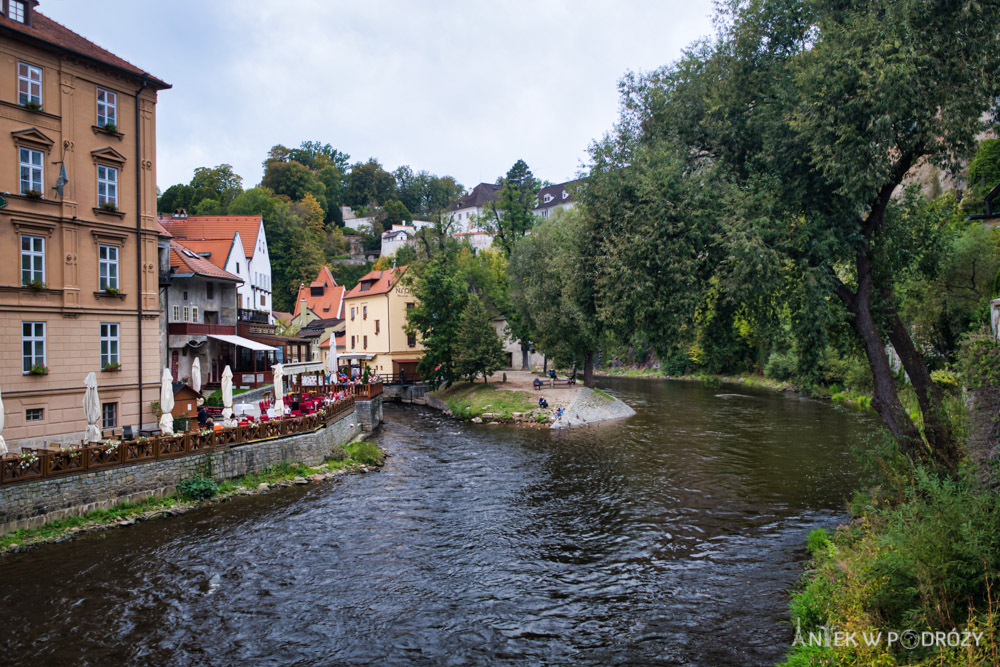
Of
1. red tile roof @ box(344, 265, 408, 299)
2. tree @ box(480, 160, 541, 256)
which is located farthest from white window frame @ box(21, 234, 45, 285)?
tree @ box(480, 160, 541, 256)

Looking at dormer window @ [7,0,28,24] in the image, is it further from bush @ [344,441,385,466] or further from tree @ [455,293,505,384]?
tree @ [455,293,505,384]

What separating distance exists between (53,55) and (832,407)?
44228 millimetres

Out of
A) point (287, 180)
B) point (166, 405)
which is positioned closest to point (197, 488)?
point (166, 405)

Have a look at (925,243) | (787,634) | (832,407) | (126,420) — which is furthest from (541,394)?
(787,634)

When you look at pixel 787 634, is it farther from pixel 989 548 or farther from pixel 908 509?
pixel 989 548

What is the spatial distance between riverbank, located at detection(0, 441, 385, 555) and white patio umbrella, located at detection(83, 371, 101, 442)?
7.54ft

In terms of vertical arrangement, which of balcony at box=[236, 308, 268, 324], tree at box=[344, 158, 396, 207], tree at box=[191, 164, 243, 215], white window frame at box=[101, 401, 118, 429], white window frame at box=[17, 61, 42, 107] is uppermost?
tree at box=[344, 158, 396, 207]

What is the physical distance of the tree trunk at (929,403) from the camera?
12.1m

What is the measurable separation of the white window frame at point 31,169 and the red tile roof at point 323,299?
51.1 metres

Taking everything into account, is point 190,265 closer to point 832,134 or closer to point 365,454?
point 365,454

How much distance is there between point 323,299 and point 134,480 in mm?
57331

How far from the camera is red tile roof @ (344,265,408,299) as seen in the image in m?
54.8

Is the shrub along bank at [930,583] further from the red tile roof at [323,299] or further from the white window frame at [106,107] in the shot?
the red tile roof at [323,299]

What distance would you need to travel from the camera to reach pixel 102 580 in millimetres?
12508
